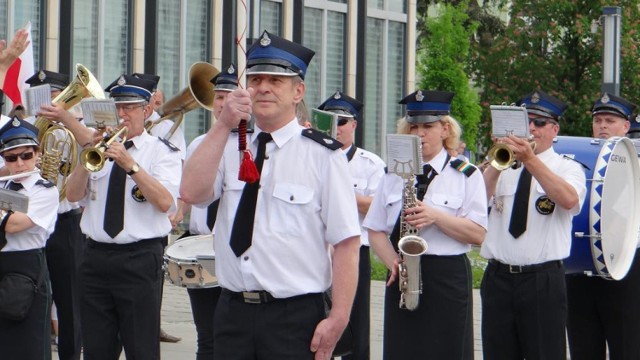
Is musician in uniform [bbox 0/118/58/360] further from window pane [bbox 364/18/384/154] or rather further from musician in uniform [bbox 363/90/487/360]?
window pane [bbox 364/18/384/154]

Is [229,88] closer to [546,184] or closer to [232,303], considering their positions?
[546,184]

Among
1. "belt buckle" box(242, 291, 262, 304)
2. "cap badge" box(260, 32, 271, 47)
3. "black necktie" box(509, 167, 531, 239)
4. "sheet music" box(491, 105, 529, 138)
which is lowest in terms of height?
"belt buckle" box(242, 291, 262, 304)

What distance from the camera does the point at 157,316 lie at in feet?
28.8

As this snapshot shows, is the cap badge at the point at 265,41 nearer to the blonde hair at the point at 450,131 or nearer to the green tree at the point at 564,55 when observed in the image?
the blonde hair at the point at 450,131

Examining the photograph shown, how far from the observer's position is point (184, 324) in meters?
13.3

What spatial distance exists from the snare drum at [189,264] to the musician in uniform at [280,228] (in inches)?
100

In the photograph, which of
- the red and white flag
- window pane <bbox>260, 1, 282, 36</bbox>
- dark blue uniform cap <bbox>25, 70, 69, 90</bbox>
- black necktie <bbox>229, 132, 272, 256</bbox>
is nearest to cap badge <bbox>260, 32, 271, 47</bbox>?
black necktie <bbox>229, 132, 272, 256</bbox>

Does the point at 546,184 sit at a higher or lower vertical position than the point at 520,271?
higher

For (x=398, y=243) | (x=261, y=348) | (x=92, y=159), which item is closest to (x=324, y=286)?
(x=261, y=348)

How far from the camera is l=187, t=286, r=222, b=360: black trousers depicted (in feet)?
29.9

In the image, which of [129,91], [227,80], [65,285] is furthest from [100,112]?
[65,285]

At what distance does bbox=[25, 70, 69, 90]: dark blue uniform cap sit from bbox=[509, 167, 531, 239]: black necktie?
3975 millimetres

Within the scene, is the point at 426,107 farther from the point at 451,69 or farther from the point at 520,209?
the point at 451,69

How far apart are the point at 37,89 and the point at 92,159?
0.61 meters
